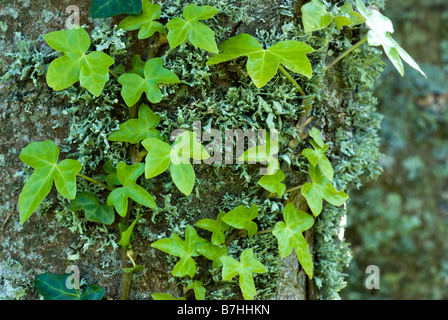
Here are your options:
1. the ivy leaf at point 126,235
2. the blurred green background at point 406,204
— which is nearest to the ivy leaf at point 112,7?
the ivy leaf at point 126,235

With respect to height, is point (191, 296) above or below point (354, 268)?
above

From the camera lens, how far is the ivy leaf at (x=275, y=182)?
97 cm

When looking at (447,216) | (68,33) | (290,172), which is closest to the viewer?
(68,33)

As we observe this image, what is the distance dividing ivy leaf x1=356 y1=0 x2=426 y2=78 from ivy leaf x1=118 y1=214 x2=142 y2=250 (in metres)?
0.66

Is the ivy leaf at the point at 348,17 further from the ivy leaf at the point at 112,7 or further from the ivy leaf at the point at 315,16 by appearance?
the ivy leaf at the point at 112,7

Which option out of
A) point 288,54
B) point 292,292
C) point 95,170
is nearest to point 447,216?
point 292,292

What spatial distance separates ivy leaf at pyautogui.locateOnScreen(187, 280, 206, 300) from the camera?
3.15 feet

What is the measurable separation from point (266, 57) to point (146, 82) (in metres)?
0.26

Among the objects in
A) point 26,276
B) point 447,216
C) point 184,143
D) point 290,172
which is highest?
point 184,143

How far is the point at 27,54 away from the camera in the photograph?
0.93m

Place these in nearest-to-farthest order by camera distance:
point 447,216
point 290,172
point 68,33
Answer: point 68,33 < point 290,172 < point 447,216

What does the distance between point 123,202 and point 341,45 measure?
0.65 metres

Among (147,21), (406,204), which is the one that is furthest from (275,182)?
(406,204)

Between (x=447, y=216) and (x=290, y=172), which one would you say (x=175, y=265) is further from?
(x=447, y=216)
